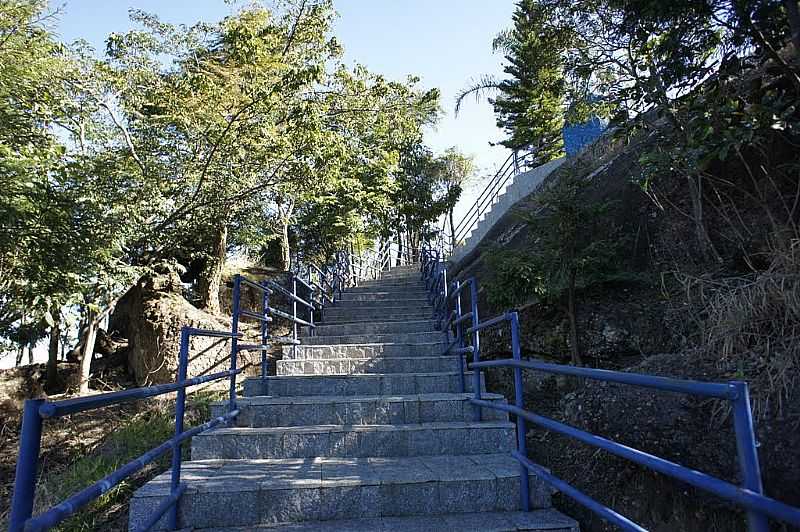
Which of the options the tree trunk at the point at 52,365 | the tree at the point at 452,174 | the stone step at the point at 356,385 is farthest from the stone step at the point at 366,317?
the tree at the point at 452,174

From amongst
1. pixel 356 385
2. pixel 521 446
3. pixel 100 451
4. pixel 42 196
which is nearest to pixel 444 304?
pixel 356 385

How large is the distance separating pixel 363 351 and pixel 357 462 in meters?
2.25

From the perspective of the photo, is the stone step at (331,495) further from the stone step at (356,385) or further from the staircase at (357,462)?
the stone step at (356,385)

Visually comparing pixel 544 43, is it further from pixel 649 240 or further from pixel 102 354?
pixel 102 354

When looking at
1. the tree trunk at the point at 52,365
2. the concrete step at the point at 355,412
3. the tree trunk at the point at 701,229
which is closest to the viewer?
the concrete step at the point at 355,412

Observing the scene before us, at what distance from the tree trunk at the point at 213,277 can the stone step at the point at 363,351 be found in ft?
17.0

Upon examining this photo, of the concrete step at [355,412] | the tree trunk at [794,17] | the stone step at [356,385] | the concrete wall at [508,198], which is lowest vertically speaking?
the concrete step at [355,412]

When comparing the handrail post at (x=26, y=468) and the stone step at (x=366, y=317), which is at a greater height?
the stone step at (x=366, y=317)

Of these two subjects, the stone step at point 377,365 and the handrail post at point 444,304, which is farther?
the handrail post at point 444,304

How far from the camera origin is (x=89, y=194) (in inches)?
259

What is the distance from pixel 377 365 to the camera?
16.7ft

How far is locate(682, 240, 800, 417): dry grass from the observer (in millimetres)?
2646

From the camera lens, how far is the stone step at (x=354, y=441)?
131 inches

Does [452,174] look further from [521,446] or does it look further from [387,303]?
[521,446]
